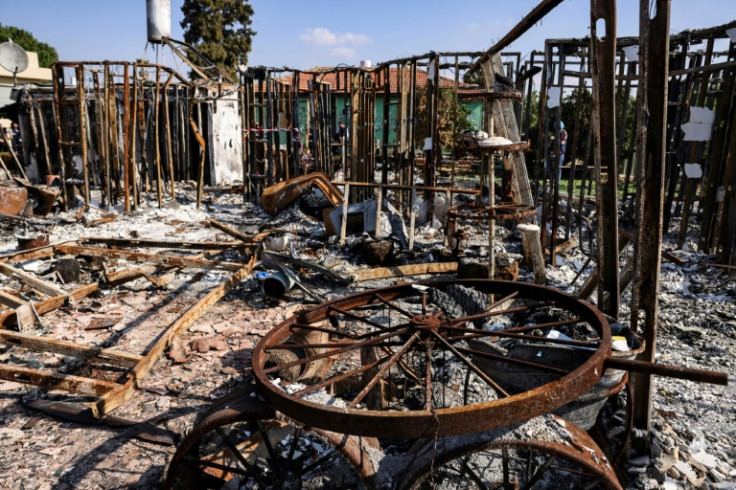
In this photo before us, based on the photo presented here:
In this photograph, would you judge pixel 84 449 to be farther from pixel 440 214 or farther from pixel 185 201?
pixel 185 201

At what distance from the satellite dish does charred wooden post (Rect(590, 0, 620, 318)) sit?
15.3m

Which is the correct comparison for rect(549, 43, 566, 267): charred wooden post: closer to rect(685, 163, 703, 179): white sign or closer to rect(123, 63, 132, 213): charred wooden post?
rect(685, 163, 703, 179): white sign

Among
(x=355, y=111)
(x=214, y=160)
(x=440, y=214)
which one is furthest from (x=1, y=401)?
(x=214, y=160)

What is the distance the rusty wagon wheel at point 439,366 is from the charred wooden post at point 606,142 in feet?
1.42

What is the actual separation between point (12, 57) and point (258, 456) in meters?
15.1

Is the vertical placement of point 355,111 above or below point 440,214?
above

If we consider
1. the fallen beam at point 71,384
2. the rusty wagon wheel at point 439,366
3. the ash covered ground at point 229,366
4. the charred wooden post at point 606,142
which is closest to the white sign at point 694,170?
the ash covered ground at point 229,366

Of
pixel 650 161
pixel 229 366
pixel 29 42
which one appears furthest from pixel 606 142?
pixel 29 42

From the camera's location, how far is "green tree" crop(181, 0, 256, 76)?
28906 millimetres

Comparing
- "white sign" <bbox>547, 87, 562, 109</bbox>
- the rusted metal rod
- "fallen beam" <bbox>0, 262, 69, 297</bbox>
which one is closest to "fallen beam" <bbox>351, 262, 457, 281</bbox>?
"white sign" <bbox>547, 87, 562, 109</bbox>

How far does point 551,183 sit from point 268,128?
7.95 m

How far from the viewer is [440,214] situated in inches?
387

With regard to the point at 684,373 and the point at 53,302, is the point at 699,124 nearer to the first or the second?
the point at 684,373

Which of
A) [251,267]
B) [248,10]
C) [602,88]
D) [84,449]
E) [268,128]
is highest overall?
[248,10]
